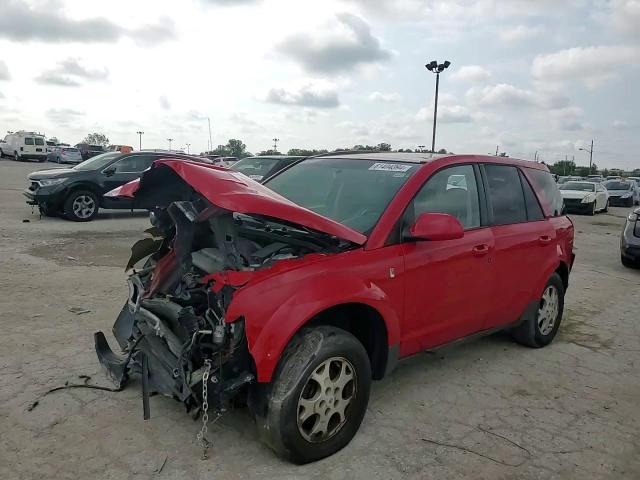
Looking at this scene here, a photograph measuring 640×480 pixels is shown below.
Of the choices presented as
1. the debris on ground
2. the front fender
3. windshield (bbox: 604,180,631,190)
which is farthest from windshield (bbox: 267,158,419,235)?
windshield (bbox: 604,180,631,190)

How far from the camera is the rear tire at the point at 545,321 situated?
4891 millimetres

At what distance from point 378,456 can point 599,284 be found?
6.44 m

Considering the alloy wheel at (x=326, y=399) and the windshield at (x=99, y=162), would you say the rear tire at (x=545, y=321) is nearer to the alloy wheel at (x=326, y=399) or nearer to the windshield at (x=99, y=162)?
the alloy wheel at (x=326, y=399)

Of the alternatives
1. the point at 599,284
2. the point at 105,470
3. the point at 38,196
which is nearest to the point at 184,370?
the point at 105,470

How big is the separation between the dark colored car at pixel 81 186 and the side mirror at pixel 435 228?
9.39m

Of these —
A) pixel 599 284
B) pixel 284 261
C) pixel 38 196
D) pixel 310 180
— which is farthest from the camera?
pixel 38 196

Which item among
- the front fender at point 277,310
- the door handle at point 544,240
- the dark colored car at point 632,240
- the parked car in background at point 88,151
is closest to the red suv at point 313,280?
the front fender at point 277,310

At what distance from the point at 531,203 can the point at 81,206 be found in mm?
10440

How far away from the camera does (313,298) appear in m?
2.87

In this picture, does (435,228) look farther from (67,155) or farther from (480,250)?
(67,155)

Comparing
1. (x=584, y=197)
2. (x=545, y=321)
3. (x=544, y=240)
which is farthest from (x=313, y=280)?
(x=584, y=197)

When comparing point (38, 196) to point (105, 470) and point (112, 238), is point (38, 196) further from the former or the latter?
point (105, 470)

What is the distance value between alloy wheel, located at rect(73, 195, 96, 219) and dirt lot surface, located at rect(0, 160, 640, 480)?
6678 mm

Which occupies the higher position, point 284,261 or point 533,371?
point 284,261
